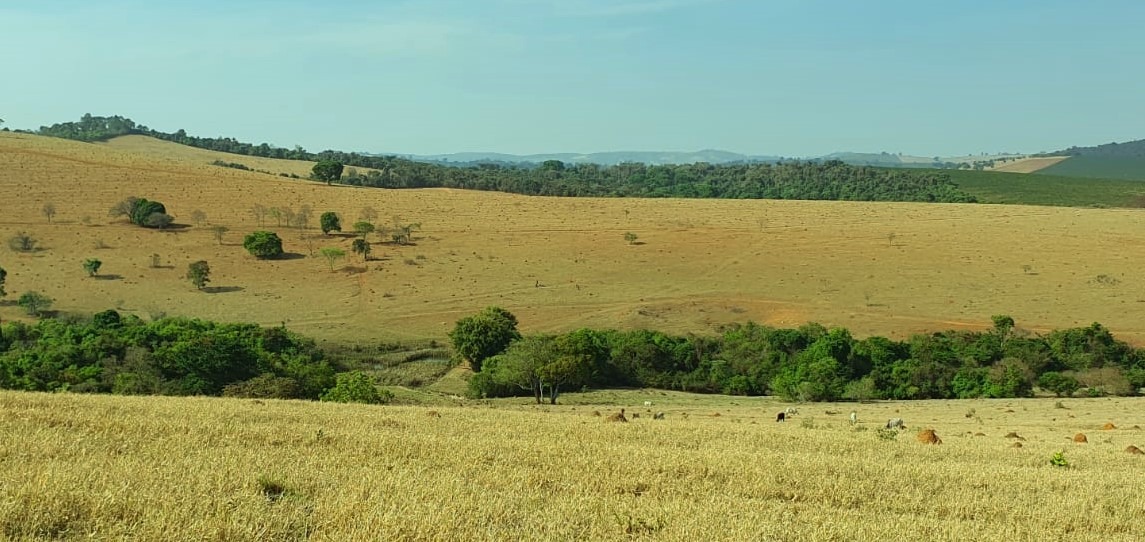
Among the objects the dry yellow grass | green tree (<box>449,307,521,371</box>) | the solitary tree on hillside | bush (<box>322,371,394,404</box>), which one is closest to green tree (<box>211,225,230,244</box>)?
the solitary tree on hillside

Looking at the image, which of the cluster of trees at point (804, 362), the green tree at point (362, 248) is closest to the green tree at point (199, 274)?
the green tree at point (362, 248)

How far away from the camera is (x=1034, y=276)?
262 feet

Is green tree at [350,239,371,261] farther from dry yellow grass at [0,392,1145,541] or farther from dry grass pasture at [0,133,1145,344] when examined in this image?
dry yellow grass at [0,392,1145,541]

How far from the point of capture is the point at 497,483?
382 inches

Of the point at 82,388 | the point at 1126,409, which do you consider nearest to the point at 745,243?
the point at 1126,409

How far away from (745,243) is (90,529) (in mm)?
88987

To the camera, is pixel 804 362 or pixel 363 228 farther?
pixel 363 228

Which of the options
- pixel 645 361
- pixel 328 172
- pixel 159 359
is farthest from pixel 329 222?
pixel 645 361

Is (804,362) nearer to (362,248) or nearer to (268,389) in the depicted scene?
(268,389)

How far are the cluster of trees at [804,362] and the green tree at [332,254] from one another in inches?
911

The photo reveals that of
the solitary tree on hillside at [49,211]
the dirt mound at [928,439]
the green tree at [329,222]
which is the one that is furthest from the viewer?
the green tree at [329,222]

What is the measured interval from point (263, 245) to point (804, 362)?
50494 mm

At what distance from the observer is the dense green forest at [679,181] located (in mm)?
133875

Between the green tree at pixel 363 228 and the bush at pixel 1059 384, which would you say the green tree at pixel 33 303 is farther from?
the bush at pixel 1059 384
